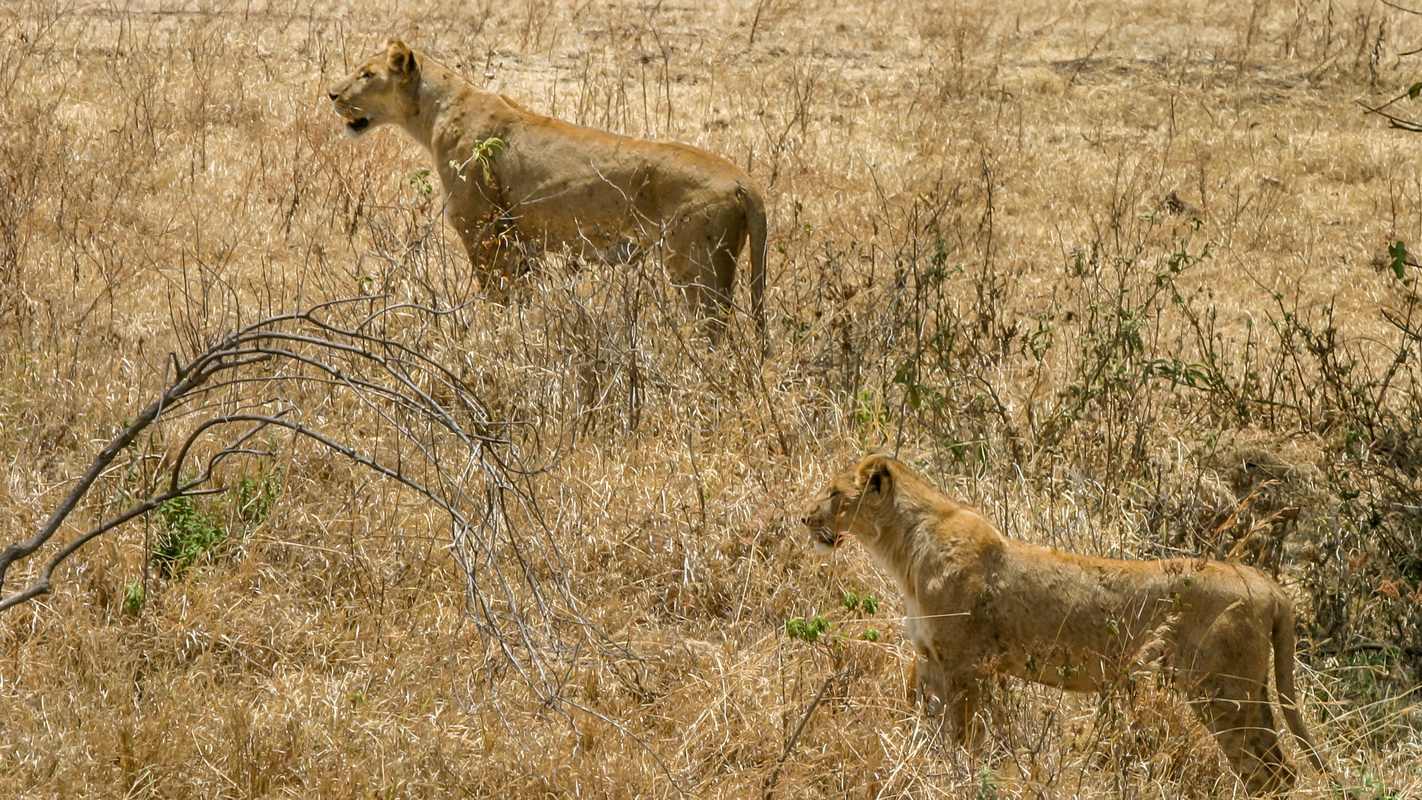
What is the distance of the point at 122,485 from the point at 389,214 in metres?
4.45

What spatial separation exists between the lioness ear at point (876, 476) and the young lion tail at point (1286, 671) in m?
1.28

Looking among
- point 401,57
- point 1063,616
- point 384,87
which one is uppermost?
point 401,57

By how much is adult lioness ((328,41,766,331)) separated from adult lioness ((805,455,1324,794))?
2.59m

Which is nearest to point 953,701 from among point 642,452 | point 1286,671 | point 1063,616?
point 1063,616

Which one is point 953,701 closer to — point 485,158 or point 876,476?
point 876,476

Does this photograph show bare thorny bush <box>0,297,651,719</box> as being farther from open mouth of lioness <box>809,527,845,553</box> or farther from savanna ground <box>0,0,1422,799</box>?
open mouth of lioness <box>809,527,845,553</box>

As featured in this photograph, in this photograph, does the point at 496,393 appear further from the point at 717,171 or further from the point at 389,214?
the point at 389,214

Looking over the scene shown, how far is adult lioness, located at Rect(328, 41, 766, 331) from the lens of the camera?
26.1 ft

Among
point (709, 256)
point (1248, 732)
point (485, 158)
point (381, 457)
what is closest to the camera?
point (1248, 732)

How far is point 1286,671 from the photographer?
4734 millimetres

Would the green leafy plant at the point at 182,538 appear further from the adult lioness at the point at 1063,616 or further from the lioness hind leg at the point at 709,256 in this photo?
the lioness hind leg at the point at 709,256

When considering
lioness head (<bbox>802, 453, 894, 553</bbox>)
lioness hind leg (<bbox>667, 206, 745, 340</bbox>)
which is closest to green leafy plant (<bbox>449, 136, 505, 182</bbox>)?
lioness hind leg (<bbox>667, 206, 745, 340</bbox>)

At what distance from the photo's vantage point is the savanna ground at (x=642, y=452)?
4.71m

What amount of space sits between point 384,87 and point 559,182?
4.90ft
